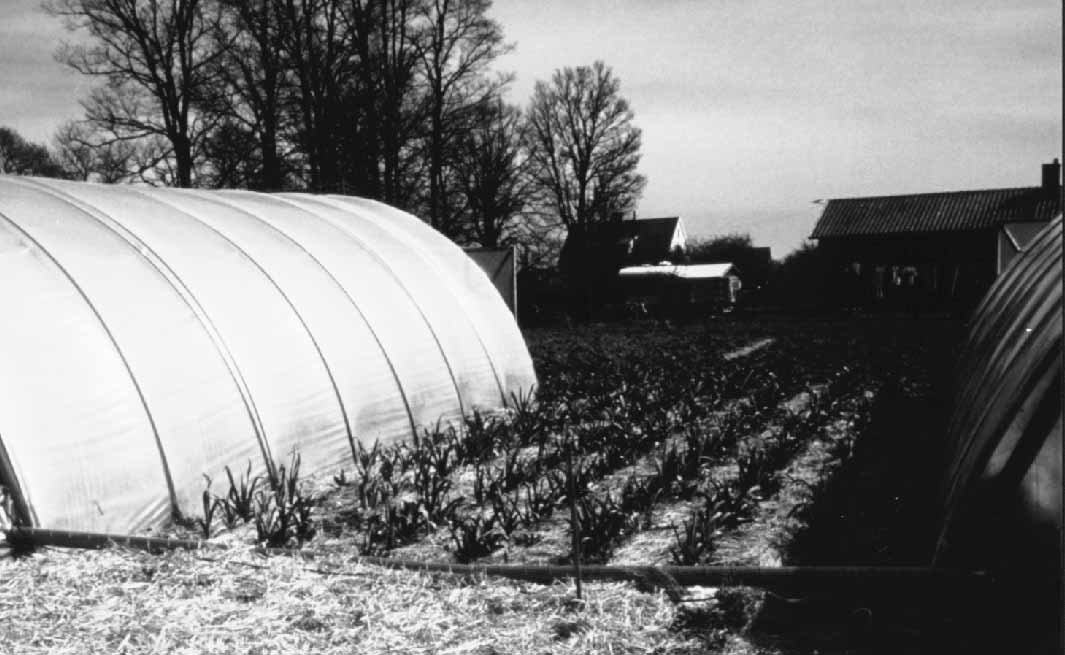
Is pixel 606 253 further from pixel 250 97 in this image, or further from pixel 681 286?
pixel 250 97

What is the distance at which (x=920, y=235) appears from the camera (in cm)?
4188

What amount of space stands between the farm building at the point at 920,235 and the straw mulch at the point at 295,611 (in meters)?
35.6

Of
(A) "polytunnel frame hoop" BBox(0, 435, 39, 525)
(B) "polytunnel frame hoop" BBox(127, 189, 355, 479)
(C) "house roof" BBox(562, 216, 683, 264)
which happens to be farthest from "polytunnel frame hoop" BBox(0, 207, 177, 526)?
(C) "house roof" BBox(562, 216, 683, 264)

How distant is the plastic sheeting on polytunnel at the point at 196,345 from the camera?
5.84m

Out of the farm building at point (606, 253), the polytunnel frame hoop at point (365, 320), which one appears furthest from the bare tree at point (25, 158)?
the polytunnel frame hoop at point (365, 320)

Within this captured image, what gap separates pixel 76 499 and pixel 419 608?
2.45 m

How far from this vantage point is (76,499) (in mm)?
5656

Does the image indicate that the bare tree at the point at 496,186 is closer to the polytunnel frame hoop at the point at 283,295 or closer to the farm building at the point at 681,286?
the farm building at the point at 681,286

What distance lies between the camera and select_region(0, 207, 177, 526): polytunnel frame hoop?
246 inches

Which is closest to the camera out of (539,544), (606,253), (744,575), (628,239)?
(744,575)

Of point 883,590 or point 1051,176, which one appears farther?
point 1051,176

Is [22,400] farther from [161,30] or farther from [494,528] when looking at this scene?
[161,30]

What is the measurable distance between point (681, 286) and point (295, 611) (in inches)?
1449

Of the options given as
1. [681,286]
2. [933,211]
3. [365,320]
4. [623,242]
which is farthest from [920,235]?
[365,320]
